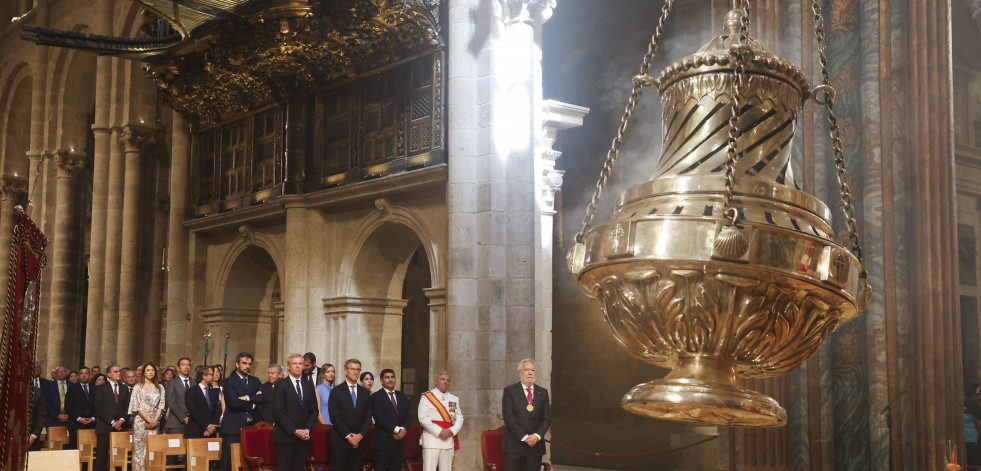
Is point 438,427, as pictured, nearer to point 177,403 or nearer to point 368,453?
point 368,453

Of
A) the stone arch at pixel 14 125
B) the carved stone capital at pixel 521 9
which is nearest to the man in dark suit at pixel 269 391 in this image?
the carved stone capital at pixel 521 9

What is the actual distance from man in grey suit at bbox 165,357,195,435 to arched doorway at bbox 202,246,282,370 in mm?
4855

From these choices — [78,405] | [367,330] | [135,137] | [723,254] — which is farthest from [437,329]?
[723,254]

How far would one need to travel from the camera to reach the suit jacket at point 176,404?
42.7 feet

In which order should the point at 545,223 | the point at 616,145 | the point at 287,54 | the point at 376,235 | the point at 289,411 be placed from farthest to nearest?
the point at 287,54
the point at 376,235
the point at 545,223
the point at 289,411
the point at 616,145

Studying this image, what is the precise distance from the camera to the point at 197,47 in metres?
16.9

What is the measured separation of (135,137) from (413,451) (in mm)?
12447

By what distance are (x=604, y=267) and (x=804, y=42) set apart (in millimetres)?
8483

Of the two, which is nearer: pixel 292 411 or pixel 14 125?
pixel 292 411

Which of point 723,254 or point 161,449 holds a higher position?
point 723,254

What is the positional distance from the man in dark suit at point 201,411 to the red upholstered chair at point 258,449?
6.12ft

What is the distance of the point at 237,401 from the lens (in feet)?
40.1

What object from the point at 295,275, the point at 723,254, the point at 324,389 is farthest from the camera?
the point at 295,275

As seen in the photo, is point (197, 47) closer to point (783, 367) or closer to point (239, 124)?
point (239, 124)
